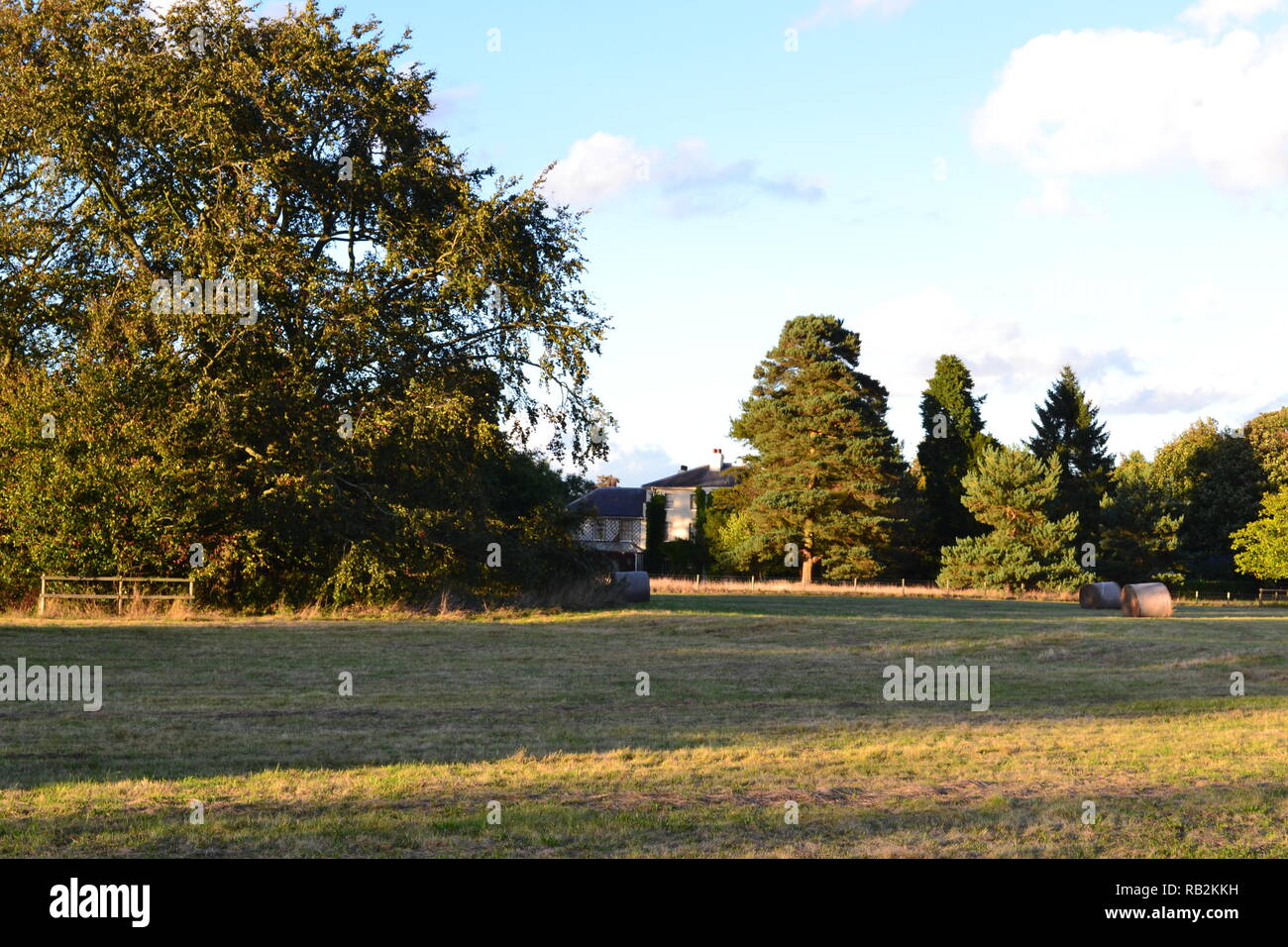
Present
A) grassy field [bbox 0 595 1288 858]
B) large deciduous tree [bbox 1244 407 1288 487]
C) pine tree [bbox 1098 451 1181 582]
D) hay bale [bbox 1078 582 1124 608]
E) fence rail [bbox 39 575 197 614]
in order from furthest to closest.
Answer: large deciduous tree [bbox 1244 407 1288 487], pine tree [bbox 1098 451 1181 582], hay bale [bbox 1078 582 1124 608], fence rail [bbox 39 575 197 614], grassy field [bbox 0 595 1288 858]

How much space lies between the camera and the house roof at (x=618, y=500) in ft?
313

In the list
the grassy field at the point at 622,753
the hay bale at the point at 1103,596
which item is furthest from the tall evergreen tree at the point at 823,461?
the grassy field at the point at 622,753

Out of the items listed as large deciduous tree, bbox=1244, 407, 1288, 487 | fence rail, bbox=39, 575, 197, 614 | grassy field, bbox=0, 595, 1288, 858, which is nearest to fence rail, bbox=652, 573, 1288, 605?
large deciduous tree, bbox=1244, 407, 1288, 487

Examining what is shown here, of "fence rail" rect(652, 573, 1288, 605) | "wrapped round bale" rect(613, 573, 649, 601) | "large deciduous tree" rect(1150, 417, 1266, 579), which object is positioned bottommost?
"fence rail" rect(652, 573, 1288, 605)

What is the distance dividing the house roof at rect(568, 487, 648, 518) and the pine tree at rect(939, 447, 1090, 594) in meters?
39.7

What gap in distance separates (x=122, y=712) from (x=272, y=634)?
10.7m

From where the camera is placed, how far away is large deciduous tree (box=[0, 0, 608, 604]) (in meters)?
27.2

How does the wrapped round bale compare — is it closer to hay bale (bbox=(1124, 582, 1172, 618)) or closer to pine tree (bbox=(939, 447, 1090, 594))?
hay bale (bbox=(1124, 582, 1172, 618))

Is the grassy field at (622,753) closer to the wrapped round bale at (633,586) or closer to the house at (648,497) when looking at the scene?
the wrapped round bale at (633,586)

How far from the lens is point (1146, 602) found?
37.8 meters

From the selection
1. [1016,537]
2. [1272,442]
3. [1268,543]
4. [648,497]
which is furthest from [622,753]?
[648,497]

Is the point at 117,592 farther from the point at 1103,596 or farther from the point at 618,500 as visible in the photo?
the point at 618,500

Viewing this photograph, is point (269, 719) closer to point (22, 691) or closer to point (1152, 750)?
point (22, 691)

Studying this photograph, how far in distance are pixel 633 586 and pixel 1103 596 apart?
18927 millimetres
